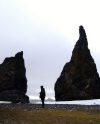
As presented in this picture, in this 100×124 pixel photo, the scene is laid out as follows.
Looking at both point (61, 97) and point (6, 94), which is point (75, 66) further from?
point (6, 94)

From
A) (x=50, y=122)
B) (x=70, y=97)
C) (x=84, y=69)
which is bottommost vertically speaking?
(x=50, y=122)

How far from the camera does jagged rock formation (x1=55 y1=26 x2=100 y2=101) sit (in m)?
83.1

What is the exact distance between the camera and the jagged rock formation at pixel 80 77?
83.1 meters

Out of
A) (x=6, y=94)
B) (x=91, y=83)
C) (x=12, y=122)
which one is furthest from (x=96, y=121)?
(x=91, y=83)

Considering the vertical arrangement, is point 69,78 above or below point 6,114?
above

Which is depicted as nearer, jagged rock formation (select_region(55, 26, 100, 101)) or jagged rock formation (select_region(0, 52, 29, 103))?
Answer: jagged rock formation (select_region(0, 52, 29, 103))

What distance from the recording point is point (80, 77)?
276 ft

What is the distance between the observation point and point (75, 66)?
84.7 metres

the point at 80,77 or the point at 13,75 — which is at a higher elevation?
the point at 13,75

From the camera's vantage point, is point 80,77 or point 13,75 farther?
point 80,77

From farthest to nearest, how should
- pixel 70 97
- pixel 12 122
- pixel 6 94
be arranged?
pixel 70 97 → pixel 6 94 → pixel 12 122

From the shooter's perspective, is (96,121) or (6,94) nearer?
(96,121)

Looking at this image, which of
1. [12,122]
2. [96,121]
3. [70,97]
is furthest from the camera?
[70,97]

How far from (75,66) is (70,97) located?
22.7 ft
